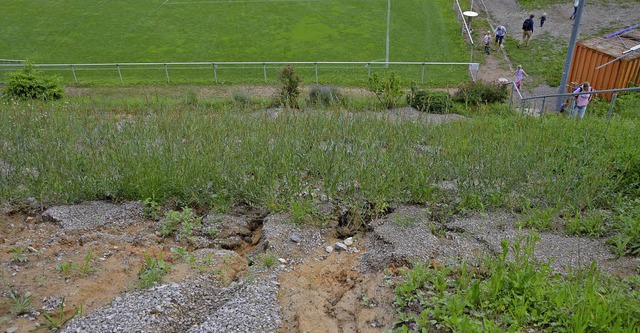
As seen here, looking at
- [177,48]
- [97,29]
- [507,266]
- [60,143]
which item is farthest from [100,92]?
[507,266]

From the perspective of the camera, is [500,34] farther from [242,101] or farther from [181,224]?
[181,224]

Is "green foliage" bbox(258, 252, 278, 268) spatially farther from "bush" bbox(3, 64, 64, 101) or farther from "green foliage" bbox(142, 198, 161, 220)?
"bush" bbox(3, 64, 64, 101)

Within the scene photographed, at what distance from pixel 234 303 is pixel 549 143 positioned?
6.37 m

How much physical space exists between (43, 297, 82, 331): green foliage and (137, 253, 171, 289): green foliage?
69 centimetres

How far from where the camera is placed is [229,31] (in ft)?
88.9

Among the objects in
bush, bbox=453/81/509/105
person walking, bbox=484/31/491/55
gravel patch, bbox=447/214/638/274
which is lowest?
bush, bbox=453/81/509/105

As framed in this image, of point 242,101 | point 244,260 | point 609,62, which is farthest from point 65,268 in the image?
point 609,62

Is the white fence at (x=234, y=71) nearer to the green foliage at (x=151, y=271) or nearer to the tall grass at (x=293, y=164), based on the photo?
the tall grass at (x=293, y=164)

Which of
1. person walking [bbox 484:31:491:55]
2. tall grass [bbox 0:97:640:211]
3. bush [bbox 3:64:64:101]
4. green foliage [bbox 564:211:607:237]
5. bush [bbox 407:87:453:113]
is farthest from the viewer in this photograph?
person walking [bbox 484:31:491:55]

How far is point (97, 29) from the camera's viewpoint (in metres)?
27.6

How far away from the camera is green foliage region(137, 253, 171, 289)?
588cm

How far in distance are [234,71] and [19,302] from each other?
18.3 metres

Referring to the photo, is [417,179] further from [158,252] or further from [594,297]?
A: [158,252]

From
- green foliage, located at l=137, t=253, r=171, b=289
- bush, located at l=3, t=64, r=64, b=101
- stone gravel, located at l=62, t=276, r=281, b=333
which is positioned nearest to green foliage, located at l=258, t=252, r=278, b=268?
stone gravel, located at l=62, t=276, r=281, b=333
